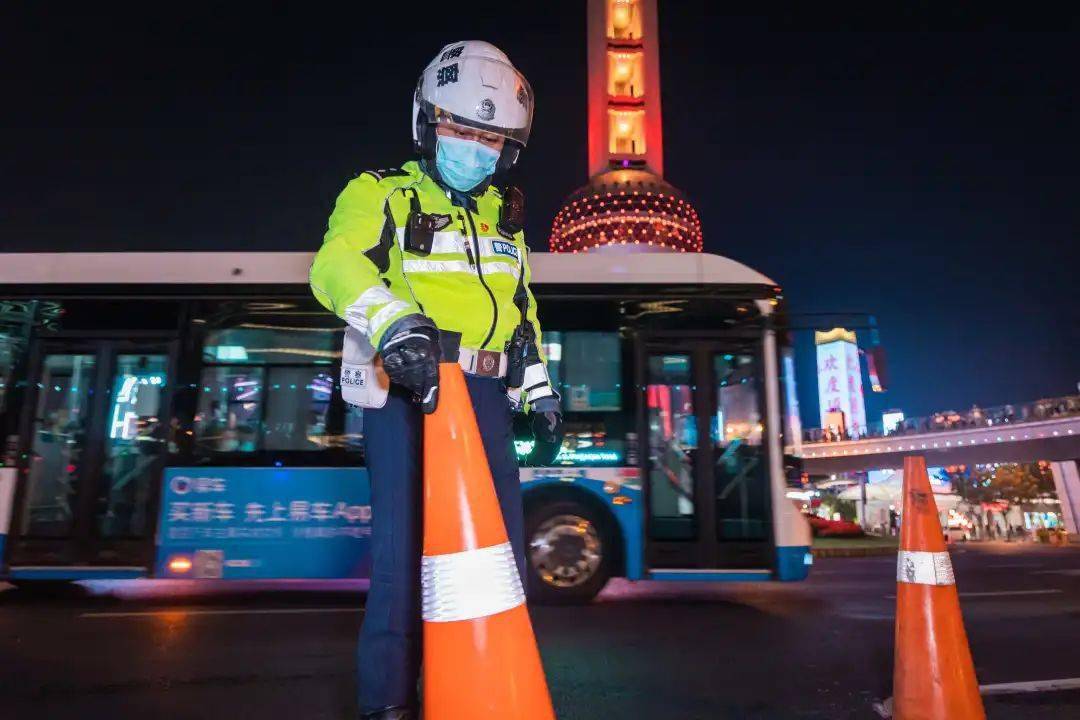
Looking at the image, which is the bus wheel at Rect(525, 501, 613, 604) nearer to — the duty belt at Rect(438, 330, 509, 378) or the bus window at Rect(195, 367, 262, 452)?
the bus window at Rect(195, 367, 262, 452)

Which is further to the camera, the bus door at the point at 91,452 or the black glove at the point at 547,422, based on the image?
the bus door at the point at 91,452

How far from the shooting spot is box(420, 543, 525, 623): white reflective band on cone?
1.34 meters

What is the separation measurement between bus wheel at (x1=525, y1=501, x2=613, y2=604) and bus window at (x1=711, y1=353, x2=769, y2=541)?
1.05 m

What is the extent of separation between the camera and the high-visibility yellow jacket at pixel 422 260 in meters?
1.90

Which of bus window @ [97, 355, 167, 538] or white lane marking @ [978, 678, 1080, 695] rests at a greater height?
bus window @ [97, 355, 167, 538]

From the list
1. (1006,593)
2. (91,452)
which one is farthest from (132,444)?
(1006,593)

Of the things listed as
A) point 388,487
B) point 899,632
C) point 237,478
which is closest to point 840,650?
point 899,632

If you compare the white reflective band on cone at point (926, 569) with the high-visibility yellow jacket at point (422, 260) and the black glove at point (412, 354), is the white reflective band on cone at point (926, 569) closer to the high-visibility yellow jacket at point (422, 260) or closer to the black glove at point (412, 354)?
the high-visibility yellow jacket at point (422, 260)

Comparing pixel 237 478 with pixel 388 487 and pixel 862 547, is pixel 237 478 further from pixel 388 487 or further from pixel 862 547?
pixel 862 547

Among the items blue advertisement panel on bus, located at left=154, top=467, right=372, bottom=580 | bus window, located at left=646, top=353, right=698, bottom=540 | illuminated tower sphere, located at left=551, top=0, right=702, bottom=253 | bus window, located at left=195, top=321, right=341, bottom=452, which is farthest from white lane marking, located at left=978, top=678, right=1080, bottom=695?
illuminated tower sphere, located at left=551, top=0, right=702, bottom=253

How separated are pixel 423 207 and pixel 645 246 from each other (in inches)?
3278

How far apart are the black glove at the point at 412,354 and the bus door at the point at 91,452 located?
5.54 meters

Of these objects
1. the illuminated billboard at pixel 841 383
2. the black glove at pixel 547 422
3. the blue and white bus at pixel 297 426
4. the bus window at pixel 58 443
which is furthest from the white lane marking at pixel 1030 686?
the illuminated billboard at pixel 841 383

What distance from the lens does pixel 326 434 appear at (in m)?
6.30
